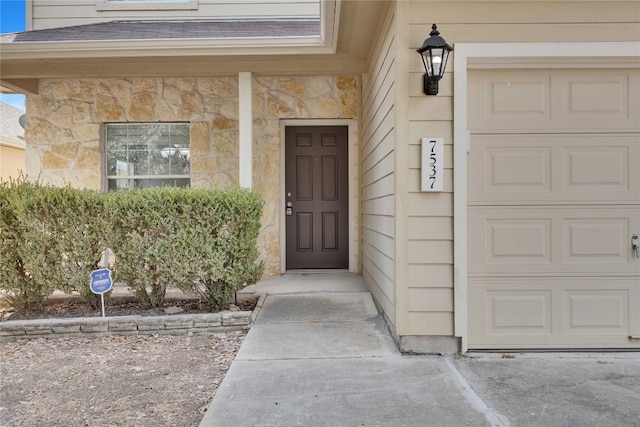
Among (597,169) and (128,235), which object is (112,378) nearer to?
(128,235)

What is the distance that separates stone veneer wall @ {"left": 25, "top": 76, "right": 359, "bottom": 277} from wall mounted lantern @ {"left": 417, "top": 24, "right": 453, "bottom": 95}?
7.93 ft

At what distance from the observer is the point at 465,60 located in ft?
9.23

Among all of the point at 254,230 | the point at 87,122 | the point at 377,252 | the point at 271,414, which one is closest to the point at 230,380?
the point at 271,414

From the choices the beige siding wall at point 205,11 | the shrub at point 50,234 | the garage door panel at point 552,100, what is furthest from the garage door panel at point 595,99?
the shrub at point 50,234

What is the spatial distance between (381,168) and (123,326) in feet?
8.46

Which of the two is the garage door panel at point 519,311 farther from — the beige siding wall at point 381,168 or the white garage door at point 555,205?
the beige siding wall at point 381,168

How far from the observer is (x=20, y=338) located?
11.0 feet

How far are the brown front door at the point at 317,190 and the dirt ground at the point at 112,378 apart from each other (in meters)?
2.19

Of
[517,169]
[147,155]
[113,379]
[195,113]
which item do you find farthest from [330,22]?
[113,379]

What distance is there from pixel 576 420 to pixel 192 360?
2362mm

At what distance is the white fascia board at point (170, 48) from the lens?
4.21 meters

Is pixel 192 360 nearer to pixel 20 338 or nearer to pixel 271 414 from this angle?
pixel 271 414

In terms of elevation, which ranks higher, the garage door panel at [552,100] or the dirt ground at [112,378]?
the garage door panel at [552,100]

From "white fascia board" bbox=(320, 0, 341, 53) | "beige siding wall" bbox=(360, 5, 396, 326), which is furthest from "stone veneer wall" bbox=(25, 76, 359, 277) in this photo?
"white fascia board" bbox=(320, 0, 341, 53)
